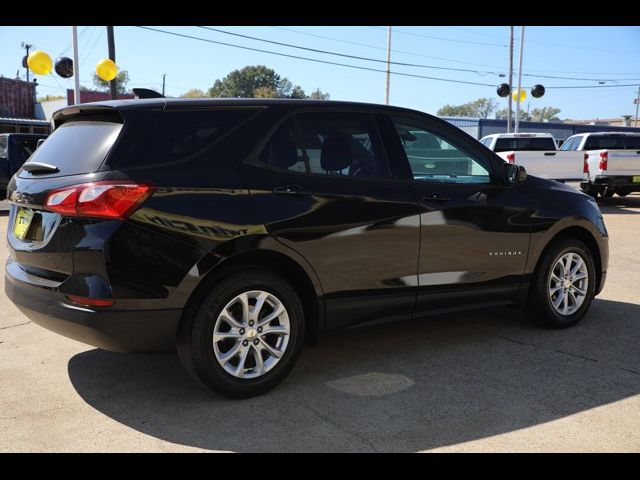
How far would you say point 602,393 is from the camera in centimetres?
381

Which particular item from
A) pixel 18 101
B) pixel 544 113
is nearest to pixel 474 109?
pixel 544 113

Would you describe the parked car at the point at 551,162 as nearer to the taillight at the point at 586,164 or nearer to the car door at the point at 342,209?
the taillight at the point at 586,164

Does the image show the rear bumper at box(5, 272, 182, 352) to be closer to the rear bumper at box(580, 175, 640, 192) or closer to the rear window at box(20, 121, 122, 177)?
the rear window at box(20, 121, 122, 177)

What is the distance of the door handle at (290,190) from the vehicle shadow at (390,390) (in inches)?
38.5

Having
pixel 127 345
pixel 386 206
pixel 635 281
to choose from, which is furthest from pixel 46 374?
pixel 635 281

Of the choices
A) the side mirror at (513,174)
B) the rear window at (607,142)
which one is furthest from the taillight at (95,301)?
the rear window at (607,142)

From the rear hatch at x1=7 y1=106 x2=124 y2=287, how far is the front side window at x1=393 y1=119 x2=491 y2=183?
1948 millimetres

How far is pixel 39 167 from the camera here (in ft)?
12.1

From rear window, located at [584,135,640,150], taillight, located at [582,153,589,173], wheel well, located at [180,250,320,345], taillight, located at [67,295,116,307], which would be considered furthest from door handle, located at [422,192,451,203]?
→ rear window, located at [584,135,640,150]

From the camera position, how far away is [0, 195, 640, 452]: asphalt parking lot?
10.5ft

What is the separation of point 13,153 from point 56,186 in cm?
1192

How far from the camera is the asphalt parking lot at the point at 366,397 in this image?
3.19 meters

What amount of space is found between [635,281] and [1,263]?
7.35 metres
